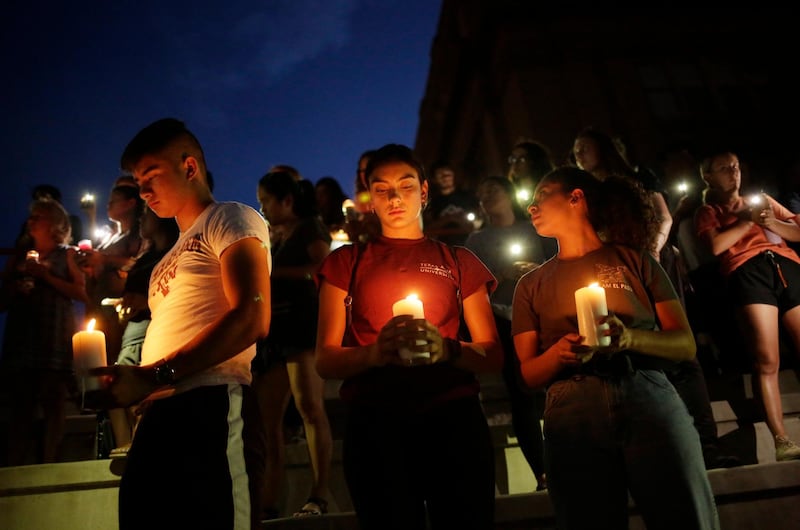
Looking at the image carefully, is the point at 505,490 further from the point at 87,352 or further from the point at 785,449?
the point at 87,352

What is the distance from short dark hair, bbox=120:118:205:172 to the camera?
2.10 meters

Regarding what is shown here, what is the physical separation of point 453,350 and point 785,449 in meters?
2.43

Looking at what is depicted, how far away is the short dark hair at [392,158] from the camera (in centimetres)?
240

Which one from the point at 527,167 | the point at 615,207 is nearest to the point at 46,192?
the point at 527,167

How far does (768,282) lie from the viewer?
3.69 m

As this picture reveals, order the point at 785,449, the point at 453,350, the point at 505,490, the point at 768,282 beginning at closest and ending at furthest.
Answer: the point at 453,350, the point at 785,449, the point at 768,282, the point at 505,490

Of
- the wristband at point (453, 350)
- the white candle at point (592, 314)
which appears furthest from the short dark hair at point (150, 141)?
the white candle at point (592, 314)

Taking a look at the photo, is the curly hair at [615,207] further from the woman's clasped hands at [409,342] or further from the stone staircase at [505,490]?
the stone staircase at [505,490]

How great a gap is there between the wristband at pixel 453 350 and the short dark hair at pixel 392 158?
77 cm

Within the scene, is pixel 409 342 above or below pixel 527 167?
below

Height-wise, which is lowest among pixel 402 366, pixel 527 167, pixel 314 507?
pixel 314 507

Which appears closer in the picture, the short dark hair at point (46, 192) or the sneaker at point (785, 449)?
the sneaker at point (785, 449)

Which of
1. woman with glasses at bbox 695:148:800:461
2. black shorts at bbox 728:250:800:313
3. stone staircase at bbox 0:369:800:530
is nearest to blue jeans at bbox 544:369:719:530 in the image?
stone staircase at bbox 0:369:800:530

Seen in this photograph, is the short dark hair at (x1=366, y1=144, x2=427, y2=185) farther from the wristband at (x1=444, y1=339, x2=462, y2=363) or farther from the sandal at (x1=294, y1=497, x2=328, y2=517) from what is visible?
the sandal at (x1=294, y1=497, x2=328, y2=517)
